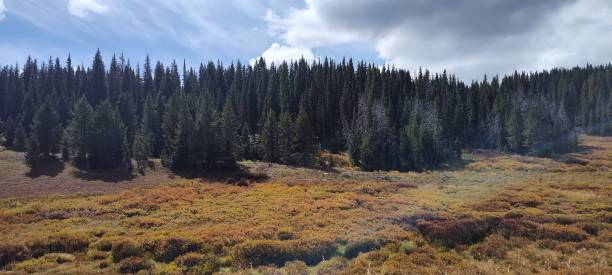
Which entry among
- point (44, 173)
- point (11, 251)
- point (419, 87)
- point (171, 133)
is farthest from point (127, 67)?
point (11, 251)

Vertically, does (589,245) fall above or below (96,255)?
above

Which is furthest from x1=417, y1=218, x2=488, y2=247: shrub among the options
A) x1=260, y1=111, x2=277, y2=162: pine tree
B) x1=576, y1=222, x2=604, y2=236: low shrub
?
x1=260, y1=111, x2=277, y2=162: pine tree

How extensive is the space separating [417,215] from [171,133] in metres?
52.3

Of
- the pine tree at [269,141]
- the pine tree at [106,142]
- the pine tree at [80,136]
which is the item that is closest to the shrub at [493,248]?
the pine tree at [269,141]

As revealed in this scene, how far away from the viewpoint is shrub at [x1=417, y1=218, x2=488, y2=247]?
57.2 ft

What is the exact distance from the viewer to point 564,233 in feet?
58.1

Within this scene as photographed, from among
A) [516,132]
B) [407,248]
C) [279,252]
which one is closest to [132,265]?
[279,252]

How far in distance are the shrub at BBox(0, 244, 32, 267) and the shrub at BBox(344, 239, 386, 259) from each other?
1485cm

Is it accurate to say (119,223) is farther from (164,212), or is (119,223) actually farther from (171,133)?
(171,133)

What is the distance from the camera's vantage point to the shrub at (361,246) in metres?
16.1

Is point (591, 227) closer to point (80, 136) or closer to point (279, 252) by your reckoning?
point (279, 252)

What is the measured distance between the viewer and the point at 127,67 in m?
115

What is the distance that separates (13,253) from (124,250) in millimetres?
5271

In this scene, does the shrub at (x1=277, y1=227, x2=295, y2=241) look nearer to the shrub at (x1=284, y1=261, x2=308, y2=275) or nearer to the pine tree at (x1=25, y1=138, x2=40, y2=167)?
the shrub at (x1=284, y1=261, x2=308, y2=275)
